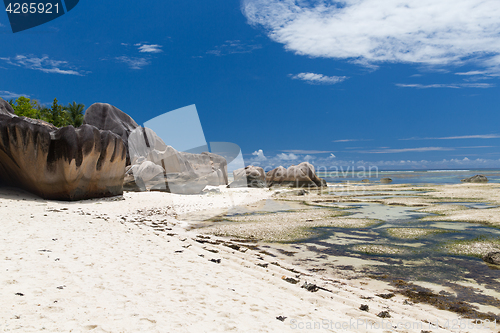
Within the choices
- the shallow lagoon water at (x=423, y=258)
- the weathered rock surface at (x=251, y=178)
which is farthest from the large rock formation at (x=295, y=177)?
the shallow lagoon water at (x=423, y=258)

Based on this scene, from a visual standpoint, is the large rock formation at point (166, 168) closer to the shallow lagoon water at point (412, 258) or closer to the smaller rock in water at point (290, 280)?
the shallow lagoon water at point (412, 258)

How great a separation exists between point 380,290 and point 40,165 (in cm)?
1725

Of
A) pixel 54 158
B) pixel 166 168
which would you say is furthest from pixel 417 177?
pixel 54 158

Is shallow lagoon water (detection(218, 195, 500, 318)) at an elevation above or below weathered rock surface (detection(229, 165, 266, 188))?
below

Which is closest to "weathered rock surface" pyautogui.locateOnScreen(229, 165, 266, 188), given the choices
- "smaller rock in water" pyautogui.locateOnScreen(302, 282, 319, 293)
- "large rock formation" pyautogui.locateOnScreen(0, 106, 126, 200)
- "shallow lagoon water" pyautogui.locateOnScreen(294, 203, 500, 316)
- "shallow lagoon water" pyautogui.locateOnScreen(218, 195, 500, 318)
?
"large rock formation" pyautogui.locateOnScreen(0, 106, 126, 200)

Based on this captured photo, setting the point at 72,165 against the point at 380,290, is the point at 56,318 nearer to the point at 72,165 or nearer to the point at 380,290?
the point at 380,290

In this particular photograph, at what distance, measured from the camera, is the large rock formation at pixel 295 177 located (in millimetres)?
37125

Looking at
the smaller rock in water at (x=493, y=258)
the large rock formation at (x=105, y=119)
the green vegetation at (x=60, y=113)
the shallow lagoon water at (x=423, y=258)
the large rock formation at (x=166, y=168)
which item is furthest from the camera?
the green vegetation at (x=60, y=113)

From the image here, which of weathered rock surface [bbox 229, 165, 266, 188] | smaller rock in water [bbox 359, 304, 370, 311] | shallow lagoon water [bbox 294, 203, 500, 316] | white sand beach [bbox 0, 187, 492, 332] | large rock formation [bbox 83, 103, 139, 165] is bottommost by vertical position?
shallow lagoon water [bbox 294, 203, 500, 316]

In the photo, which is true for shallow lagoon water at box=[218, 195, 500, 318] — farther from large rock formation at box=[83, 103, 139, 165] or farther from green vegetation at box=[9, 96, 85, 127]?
green vegetation at box=[9, 96, 85, 127]

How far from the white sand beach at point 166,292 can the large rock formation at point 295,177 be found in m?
29.2

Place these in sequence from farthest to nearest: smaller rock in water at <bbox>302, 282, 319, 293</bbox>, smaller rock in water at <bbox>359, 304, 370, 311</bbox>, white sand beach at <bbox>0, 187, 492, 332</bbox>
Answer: smaller rock in water at <bbox>302, 282, 319, 293</bbox>, smaller rock in water at <bbox>359, 304, 370, 311</bbox>, white sand beach at <bbox>0, 187, 492, 332</bbox>

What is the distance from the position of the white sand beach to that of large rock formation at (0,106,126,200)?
8200 millimetres

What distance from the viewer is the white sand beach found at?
3.71 metres
